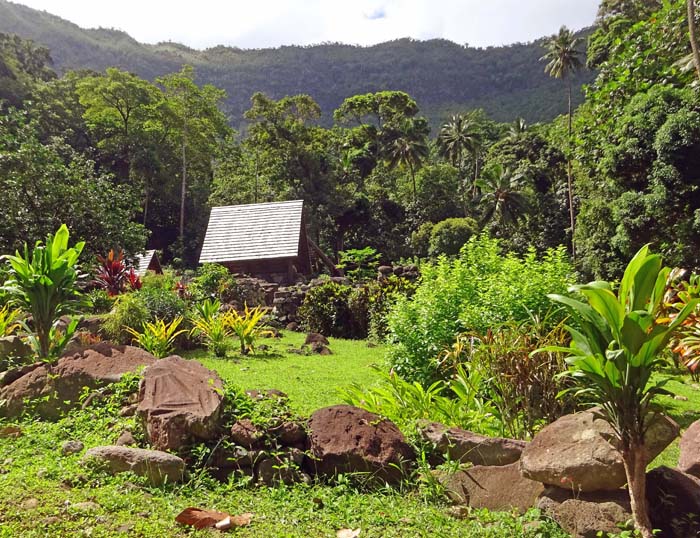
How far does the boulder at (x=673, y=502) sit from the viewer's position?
3023mm

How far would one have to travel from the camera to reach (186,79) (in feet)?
118

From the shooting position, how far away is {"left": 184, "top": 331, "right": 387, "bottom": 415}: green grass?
657 cm

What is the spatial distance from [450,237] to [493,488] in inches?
1147

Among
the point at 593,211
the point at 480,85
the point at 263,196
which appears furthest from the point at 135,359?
the point at 480,85

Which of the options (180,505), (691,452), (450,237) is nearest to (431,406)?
(691,452)

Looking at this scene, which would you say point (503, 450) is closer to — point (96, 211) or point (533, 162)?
point (96, 211)

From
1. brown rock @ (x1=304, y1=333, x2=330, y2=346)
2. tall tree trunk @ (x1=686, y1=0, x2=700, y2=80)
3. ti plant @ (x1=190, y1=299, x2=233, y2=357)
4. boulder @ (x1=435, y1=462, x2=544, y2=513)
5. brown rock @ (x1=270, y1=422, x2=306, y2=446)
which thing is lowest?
brown rock @ (x1=304, y1=333, x2=330, y2=346)

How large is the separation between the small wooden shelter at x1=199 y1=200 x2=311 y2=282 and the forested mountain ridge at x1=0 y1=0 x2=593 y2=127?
75.4 metres

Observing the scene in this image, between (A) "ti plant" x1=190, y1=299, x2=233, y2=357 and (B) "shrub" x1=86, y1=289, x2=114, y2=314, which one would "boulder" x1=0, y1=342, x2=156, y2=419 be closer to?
(A) "ti plant" x1=190, y1=299, x2=233, y2=357

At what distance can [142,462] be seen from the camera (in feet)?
12.1

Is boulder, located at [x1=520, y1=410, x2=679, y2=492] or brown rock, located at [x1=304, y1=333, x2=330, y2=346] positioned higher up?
boulder, located at [x1=520, y1=410, x2=679, y2=492]

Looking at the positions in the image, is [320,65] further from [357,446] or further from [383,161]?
[357,446]

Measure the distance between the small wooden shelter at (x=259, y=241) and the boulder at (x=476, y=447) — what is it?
1649 centimetres

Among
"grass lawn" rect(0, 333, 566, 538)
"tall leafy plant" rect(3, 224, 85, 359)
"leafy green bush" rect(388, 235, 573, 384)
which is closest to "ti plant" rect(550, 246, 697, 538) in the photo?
"grass lawn" rect(0, 333, 566, 538)
